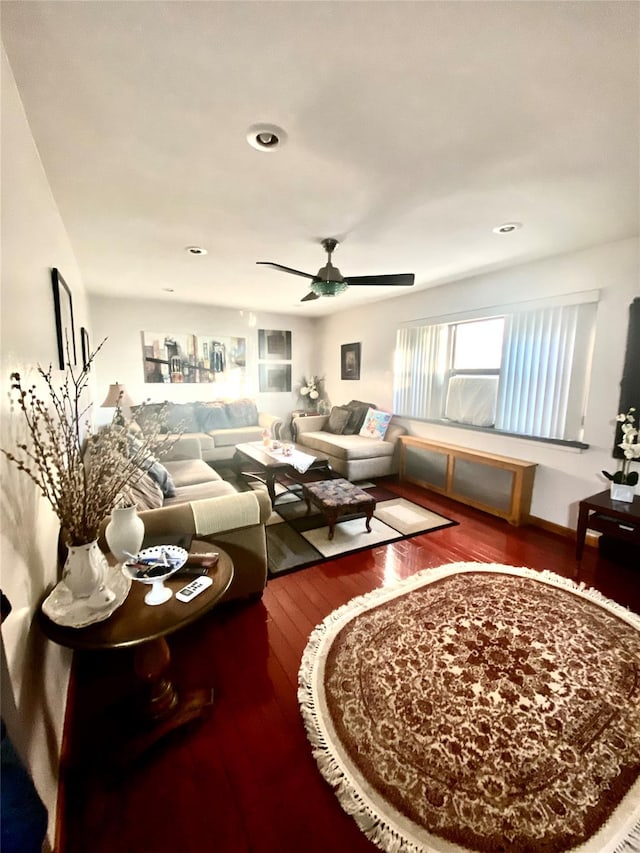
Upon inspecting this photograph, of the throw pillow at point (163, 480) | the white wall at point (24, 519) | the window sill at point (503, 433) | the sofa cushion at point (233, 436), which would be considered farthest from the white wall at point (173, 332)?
the white wall at point (24, 519)

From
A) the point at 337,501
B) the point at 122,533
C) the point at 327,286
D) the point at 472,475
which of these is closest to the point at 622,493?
the point at 472,475

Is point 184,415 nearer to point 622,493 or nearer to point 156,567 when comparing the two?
point 156,567

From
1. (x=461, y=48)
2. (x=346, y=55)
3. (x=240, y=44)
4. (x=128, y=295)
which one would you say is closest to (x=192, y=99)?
(x=240, y=44)

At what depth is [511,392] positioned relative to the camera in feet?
11.2

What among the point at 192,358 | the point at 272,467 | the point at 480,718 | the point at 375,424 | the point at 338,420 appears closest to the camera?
the point at 480,718

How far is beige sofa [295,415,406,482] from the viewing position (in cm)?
434

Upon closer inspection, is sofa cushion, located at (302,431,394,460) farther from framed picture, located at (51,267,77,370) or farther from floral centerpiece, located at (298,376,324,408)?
framed picture, located at (51,267,77,370)

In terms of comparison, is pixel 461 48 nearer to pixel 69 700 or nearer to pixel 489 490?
pixel 69 700

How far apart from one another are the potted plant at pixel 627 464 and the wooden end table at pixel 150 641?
8.83 feet

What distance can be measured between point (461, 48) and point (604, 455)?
9.36 feet

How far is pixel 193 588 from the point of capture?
1316 millimetres

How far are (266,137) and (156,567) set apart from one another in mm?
1799

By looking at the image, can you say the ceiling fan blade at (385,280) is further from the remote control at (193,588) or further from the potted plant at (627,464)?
the remote control at (193,588)

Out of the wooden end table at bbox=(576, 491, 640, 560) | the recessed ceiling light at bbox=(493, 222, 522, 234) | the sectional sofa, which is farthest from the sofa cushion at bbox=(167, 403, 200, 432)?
the wooden end table at bbox=(576, 491, 640, 560)
